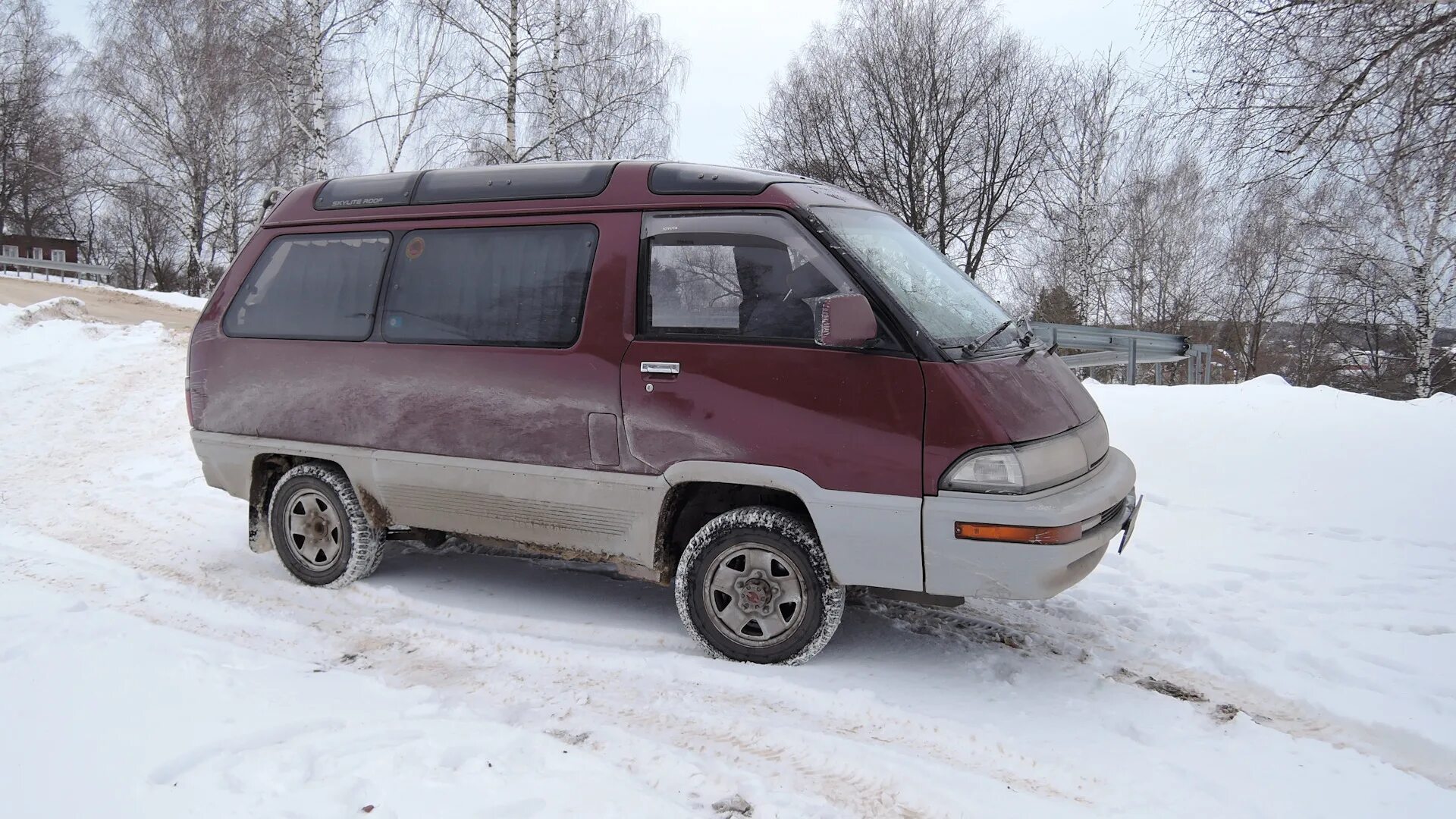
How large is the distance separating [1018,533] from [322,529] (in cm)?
389

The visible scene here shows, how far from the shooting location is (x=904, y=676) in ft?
12.9

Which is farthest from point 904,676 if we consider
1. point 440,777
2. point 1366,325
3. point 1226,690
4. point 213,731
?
point 1366,325

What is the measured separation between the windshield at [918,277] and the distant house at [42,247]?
49.5 metres

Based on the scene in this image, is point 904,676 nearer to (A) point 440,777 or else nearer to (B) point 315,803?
(A) point 440,777

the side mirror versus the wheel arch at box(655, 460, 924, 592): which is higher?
the side mirror

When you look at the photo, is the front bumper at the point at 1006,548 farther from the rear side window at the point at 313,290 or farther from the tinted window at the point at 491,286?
the rear side window at the point at 313,290

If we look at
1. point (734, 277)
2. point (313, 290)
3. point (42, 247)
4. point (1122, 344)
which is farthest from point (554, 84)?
point (42, 247)

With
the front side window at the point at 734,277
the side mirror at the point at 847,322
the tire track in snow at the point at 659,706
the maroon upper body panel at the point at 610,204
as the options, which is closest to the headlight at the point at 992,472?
the side mirror at the point at 847,322

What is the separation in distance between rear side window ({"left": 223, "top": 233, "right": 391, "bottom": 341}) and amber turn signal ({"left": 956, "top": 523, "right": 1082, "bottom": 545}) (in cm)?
333

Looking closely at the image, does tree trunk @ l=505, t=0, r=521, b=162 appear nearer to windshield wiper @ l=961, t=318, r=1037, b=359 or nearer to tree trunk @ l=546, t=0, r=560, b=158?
tree trunk @ l=546, t=0, r=560, b=158

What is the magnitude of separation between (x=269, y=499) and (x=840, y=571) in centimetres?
361

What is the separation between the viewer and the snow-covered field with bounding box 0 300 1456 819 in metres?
2.91

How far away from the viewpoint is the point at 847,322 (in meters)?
3.59

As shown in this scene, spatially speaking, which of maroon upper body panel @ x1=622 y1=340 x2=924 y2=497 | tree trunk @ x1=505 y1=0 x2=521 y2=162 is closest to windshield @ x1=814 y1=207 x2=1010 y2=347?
maroon upper body panel @ x1=622 y1=340 x2=924 y2=497
